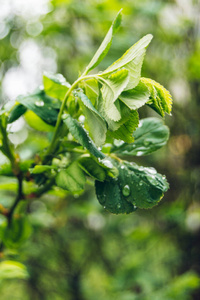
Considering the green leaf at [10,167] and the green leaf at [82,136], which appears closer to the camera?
the green leaf at [82,136]

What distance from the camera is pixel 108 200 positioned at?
0.48 meters

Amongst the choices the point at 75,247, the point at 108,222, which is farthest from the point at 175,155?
the point at 75,247

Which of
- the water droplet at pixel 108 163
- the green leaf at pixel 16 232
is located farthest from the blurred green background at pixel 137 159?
the water droplet at pixel 108 163

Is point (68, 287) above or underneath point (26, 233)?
underneath

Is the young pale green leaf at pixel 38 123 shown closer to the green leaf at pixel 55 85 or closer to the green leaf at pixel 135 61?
the green leaf at pixel 55 85

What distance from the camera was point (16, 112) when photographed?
542 millimetres

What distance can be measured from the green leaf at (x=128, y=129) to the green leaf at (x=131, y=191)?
0.30 ft

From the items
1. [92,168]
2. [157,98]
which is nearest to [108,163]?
[92,168]

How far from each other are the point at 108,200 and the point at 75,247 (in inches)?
80.6

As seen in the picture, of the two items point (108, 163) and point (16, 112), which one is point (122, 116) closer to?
point (108, 163)

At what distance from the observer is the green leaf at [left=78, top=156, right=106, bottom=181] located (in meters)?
0.47

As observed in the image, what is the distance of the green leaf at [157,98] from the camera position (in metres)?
0.41

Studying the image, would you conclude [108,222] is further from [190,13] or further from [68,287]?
[190,13]

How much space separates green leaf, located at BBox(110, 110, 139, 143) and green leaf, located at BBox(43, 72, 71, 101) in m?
0.15
